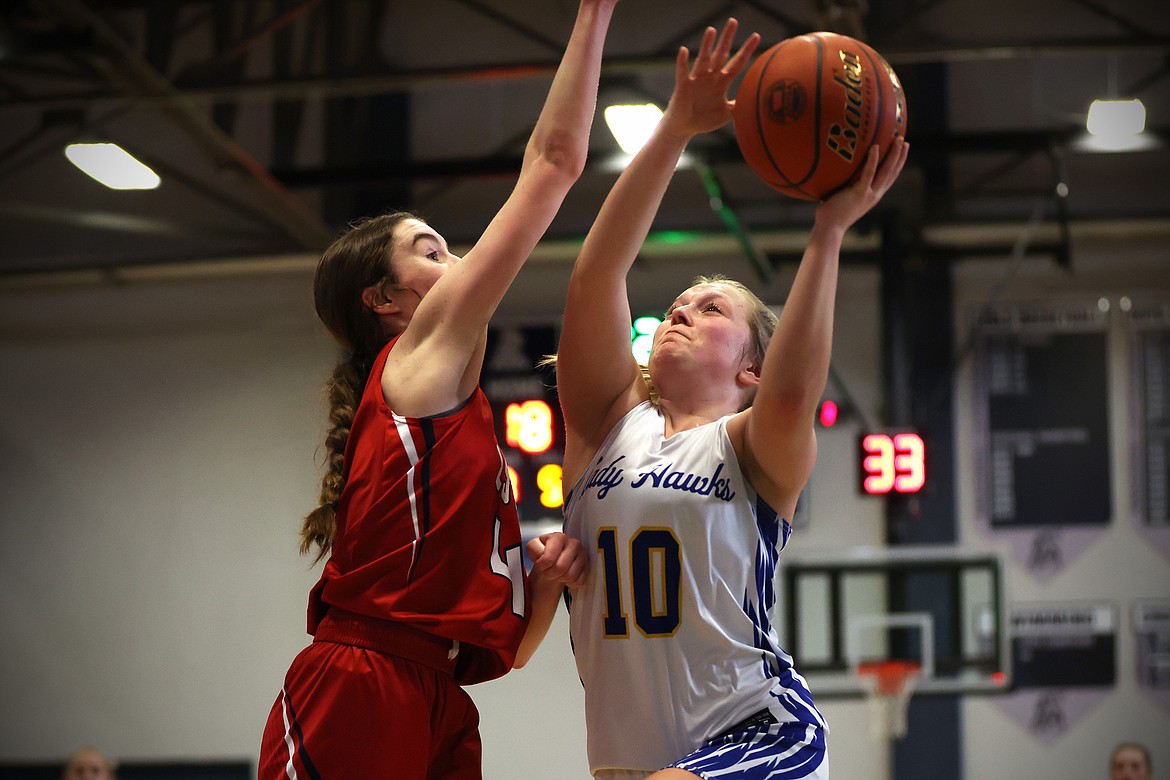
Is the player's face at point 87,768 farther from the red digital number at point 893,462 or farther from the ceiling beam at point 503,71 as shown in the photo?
the red digital number at point 893,462

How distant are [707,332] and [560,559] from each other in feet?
1.98

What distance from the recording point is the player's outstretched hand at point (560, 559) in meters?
2.64

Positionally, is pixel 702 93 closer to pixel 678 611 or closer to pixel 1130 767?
pixel 678 611

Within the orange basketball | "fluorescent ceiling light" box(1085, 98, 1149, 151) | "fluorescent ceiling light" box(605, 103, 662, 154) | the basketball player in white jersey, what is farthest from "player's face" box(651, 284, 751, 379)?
"fluorescent ceiling light" box(1085, 98, 1149, 151)

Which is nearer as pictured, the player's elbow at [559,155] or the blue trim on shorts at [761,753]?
the blue trim on shorts at [761,753]

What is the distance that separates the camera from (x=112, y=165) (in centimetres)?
816

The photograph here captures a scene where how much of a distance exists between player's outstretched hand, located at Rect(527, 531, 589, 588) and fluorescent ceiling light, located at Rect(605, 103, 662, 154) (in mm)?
4430

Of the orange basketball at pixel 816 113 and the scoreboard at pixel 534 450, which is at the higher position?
the orange basketball at pixel 816 113

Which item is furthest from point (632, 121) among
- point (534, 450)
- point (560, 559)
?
point (560, 559)

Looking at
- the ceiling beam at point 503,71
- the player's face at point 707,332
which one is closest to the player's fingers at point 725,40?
the player's face at point 707,332

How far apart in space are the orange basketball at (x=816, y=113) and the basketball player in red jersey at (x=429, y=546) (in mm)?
361

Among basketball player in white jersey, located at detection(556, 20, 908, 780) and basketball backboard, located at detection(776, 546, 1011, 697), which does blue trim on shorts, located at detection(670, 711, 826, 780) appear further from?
basketball backboard, located at detection(776, 546, 1011, 697)

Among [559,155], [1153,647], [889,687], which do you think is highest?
[559,155]

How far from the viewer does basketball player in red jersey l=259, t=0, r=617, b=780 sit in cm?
247
